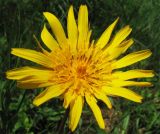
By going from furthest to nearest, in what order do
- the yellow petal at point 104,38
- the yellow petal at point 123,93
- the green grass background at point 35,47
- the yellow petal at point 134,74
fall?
the green grass background at point 35,47 → the yellow petal at point 104,38 → the yellow petal at point 134,74 → the yellow petal at point 123,93

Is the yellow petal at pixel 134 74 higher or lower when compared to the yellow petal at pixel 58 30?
lower

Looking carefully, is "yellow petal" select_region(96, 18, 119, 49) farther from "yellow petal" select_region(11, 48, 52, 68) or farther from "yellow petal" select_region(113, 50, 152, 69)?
"yellow petal" select_region(11, 48, 52, 68)

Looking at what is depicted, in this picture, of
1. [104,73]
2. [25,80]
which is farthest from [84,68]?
[25,80]

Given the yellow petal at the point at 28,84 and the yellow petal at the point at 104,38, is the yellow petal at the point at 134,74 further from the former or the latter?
the yellow petal at the point at 28,84

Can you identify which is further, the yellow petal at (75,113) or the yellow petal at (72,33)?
the yellow petal at (72,33)

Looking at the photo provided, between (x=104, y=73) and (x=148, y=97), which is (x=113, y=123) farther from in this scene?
(x=104, y=73)

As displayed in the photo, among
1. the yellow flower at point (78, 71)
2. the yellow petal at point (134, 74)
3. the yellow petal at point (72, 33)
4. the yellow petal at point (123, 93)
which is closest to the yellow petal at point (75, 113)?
the yellow flower at point (78, 71)

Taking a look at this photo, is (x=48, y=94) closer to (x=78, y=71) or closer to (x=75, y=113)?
(x=75, y=113)

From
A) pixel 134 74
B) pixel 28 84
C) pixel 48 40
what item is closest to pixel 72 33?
pixel 48 40
